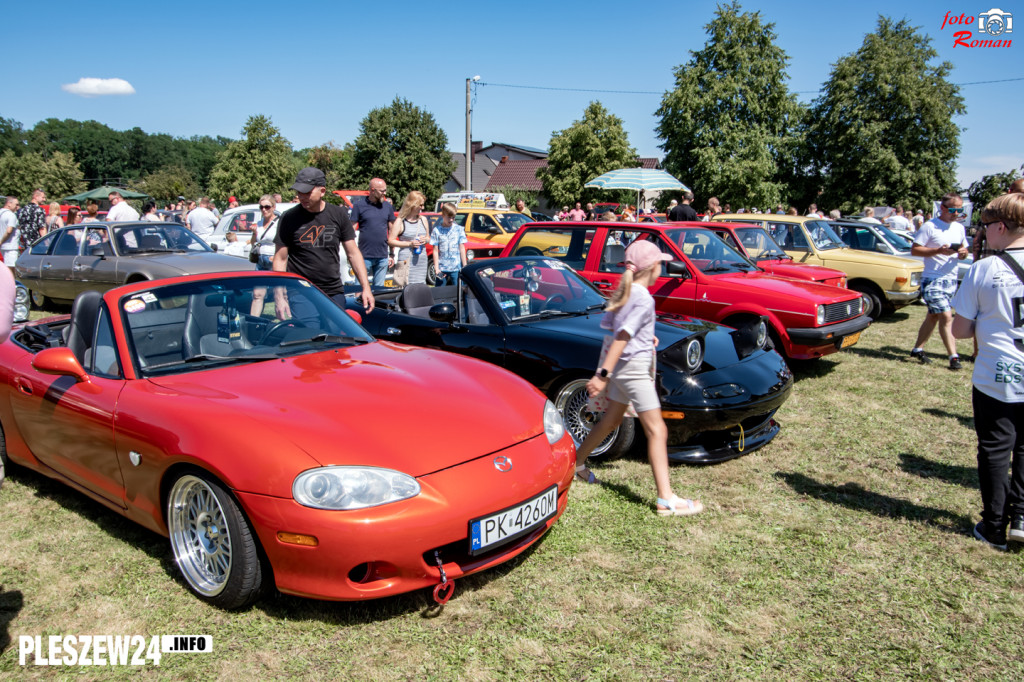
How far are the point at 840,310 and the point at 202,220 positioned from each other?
41.3ft

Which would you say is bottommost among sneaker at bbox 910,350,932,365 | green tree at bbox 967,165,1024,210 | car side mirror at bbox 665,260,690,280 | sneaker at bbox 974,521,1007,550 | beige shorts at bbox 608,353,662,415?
sneaker at bbox 974,521,1007,550

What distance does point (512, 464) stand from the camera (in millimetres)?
2898

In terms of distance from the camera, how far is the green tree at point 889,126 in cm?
3791

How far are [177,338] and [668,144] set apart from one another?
1533 inches

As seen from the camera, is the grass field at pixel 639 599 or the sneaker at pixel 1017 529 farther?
the sneaker at pixel 1017 529

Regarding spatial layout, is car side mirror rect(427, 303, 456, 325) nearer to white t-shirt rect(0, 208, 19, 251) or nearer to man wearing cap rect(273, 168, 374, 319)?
man wearing cap rect(273, 168, 374, 319)

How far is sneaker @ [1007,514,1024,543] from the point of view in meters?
3.39

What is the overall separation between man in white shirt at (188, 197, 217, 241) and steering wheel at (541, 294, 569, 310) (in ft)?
36.5

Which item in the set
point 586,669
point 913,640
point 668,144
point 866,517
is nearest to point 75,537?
point 586,669

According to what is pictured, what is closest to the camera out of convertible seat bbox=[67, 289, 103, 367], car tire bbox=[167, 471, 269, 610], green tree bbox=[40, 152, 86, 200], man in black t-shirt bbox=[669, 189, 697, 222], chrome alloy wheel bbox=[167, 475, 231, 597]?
car tire bbox=[167, 471, 269, 610]

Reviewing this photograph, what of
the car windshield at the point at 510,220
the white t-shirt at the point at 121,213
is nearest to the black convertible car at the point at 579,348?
the white t-shirt at the point at 121,213

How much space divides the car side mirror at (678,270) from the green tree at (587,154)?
1478 inches

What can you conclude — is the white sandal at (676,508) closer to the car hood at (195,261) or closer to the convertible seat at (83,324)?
the convertible seat at (83,324)

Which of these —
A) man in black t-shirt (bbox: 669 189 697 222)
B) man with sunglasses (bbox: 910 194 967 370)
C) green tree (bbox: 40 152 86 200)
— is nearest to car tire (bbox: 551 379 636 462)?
man with sunglasses (bbox: 910 194 967 370)
